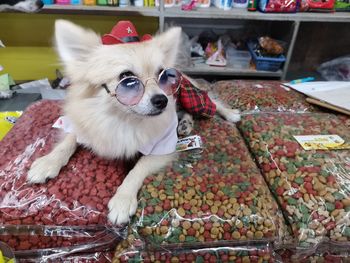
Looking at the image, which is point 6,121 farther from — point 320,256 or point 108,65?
point 320,256

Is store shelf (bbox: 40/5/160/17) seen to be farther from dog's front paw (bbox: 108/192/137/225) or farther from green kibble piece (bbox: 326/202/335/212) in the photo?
green kibble piece (bbox: 326/202/335/212)

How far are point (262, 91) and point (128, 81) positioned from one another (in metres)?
0.93

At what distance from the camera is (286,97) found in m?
1.58

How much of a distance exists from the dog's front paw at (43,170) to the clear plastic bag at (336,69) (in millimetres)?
2326

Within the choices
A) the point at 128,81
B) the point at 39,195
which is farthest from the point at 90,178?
the point at 128,81

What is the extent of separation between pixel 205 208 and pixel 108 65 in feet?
1.73

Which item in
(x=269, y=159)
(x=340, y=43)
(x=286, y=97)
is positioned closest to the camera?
(x=269, y=159)

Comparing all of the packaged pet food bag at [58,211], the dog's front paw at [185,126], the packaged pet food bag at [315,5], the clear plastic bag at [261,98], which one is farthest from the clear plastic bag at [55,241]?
the packaged pet food bag at [315,5]

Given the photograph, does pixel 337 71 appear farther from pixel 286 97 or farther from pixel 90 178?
pixel 90 178

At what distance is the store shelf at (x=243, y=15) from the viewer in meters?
2.06

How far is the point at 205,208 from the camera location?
0.91 meters

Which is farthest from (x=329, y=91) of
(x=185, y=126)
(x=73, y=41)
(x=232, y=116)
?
(x=73, y=41)

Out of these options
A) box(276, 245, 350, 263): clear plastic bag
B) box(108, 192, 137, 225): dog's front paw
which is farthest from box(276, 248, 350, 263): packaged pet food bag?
box(108, 192, 137, 225): dog's front paw

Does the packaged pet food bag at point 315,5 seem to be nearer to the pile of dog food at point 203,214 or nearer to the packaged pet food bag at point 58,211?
the pile of dog food at point 203,214
